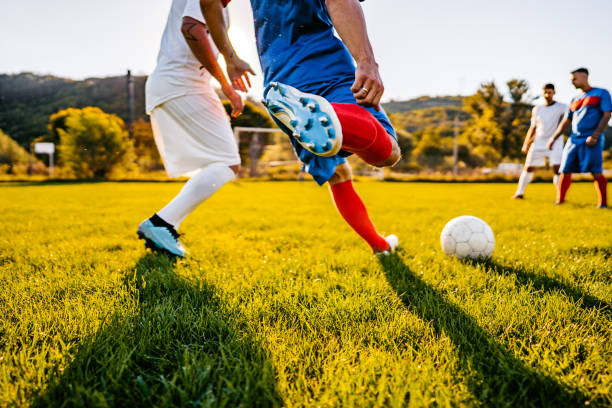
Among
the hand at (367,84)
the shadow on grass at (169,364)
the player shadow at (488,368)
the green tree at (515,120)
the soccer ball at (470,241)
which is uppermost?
the green tree at (515,120)

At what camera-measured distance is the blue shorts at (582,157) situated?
6168 mm

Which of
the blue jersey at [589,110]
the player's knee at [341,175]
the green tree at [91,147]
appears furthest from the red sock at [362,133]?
the green tree at [91,147]

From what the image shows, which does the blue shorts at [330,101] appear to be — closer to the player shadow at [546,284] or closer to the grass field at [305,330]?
the grass field at [305,330]

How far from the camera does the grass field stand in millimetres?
1040

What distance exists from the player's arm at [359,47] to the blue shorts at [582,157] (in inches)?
254

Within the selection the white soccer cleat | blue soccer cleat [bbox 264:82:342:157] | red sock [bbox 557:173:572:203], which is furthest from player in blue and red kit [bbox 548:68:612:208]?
blue soccer cleat [bbox 264:82:342:157]

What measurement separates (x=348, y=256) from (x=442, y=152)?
177 feet

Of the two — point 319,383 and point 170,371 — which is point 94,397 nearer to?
point 170,371

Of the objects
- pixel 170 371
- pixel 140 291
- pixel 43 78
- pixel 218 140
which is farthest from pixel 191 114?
pixel 43 78

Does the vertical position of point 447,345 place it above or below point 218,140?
below

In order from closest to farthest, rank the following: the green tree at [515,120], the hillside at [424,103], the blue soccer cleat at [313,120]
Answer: the blue soccer cleat at [313,120] < the green tree at [515,120] < the hillside at [424,103]

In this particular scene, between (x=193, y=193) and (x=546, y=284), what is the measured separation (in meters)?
2.43

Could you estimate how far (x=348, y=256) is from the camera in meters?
2.67

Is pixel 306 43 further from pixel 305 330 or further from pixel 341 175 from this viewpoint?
pixel 305 330
